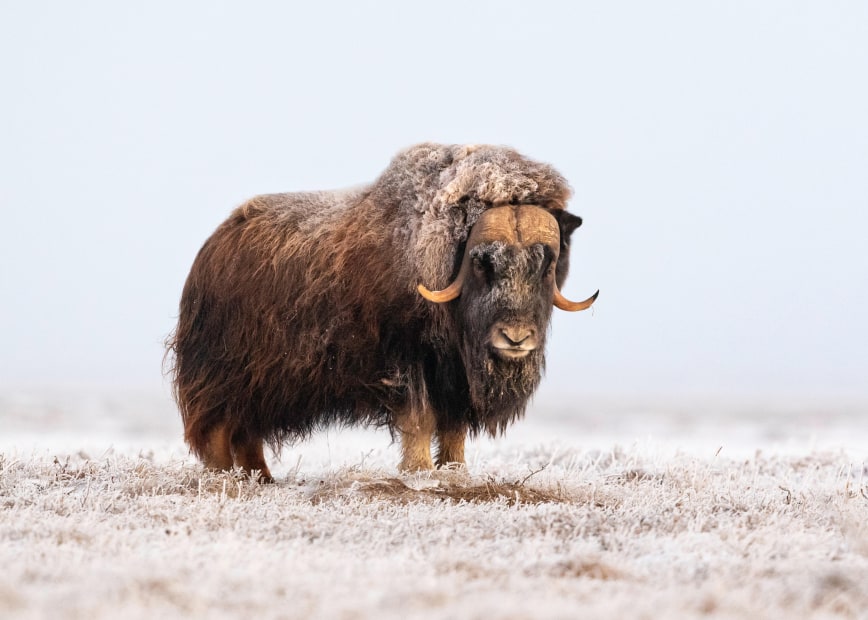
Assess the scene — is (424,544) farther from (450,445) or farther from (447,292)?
(450,445)

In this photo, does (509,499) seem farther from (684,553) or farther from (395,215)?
(395,215)

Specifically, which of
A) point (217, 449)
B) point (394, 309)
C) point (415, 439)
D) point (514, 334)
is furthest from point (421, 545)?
point (217, 449)

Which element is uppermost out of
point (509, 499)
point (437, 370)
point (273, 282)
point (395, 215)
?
point (395, 215)

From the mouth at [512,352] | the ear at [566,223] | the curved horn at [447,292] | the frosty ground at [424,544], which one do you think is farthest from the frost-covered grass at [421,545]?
the ear at [566,223]

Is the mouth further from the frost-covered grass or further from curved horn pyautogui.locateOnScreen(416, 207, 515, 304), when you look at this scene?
the frost-covered grass

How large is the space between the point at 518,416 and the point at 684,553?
2.35 m

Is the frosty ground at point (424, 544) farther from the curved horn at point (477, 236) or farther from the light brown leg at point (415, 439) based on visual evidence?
the curved horn at point (477, 236)

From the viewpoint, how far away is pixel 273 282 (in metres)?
5.96

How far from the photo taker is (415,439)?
5.59 m

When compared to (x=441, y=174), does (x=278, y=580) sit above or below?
below

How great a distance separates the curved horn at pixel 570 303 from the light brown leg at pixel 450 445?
86 cm

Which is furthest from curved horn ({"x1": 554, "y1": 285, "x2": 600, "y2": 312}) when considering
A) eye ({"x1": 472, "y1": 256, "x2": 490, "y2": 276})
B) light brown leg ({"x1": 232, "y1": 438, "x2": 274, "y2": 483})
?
light brown leg ({"x1": 232, "y1": 438, "x2": 274, "y2": 483})

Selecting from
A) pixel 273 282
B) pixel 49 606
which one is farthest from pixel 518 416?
Answer: pixel 49 606

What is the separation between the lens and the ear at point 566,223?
5613 millimetres
